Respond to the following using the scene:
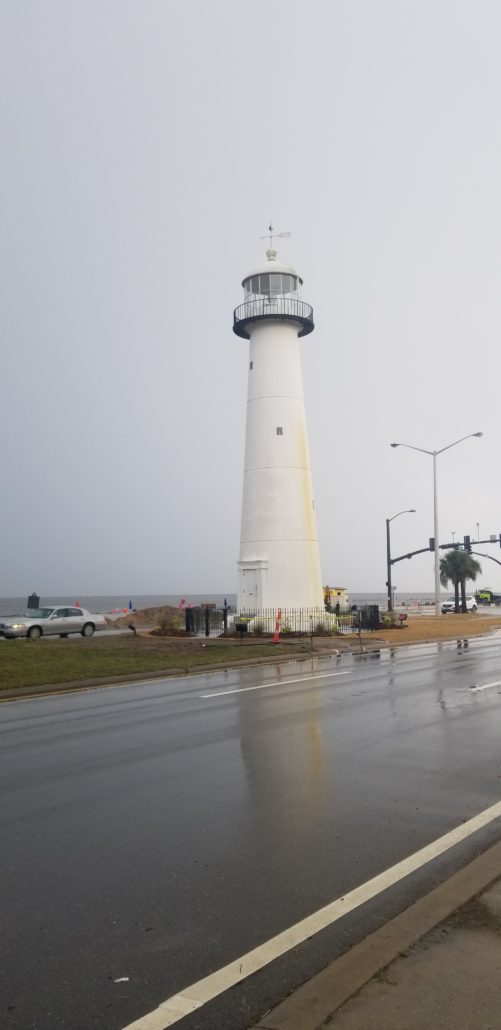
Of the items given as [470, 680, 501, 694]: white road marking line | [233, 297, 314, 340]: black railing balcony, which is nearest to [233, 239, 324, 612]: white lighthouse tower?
[233, 297, 314, 340]: black railing balcony

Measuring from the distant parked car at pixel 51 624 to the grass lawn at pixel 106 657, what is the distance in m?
4.45

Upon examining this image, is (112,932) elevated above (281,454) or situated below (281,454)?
below

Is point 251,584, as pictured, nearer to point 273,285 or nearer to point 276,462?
point 276,462

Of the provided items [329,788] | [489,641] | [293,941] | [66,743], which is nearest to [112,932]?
[293,941]

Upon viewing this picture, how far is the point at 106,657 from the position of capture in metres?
22.2

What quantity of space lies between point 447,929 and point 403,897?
683mm

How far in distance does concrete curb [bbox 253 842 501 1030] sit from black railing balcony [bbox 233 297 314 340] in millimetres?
32292

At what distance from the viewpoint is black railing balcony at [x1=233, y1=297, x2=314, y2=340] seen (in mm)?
35419

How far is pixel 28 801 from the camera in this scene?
24.3 feet

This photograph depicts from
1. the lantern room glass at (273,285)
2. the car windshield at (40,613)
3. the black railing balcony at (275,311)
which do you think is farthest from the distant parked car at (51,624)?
the lantern room glass at (273,285)

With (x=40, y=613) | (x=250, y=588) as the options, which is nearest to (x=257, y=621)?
(x=250, y=588)

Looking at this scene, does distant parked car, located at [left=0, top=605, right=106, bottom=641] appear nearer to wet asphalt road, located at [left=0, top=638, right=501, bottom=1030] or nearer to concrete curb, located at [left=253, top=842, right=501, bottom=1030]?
wet asphalt road, located at [left=0, top=638, right=501, bottom=1030]

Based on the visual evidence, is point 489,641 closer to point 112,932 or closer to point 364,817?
point 364,817

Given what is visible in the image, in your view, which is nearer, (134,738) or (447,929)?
(447,929)
